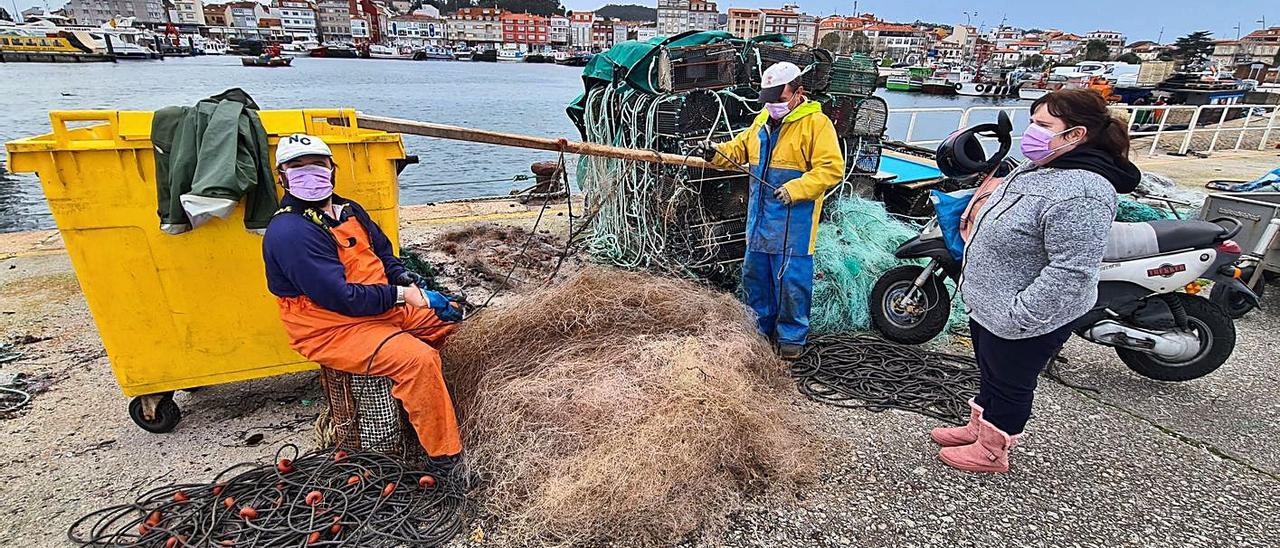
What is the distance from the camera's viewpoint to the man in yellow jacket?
3.19 meters

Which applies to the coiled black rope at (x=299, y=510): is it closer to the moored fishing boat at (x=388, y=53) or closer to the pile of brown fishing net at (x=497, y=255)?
the pile of brown fishing net at (x=497, y=255)

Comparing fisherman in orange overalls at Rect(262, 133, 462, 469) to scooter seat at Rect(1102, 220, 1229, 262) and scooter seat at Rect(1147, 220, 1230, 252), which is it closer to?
scooter seat at Rect(1102, 220, 1229, 262)

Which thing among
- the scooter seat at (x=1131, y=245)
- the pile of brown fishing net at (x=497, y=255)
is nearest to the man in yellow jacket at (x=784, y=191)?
Answer: the scooter seat at (x=1131, y=245)

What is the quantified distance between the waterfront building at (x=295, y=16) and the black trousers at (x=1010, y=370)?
145 m

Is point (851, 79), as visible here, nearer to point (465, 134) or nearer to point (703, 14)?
point (465, 134)

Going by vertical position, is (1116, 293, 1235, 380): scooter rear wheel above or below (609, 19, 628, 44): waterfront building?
below

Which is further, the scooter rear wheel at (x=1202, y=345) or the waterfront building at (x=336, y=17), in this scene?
the waterfront building at (x=336, y=17)

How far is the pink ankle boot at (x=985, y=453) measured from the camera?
98.9 inches

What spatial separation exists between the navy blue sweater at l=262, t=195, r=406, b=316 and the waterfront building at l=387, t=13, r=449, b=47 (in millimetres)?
145434

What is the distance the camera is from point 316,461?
97.8 inches

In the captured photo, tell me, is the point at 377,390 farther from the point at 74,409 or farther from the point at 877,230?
the point at 877,230

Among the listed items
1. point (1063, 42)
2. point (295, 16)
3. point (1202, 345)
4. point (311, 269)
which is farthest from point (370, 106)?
point (1063, 42)

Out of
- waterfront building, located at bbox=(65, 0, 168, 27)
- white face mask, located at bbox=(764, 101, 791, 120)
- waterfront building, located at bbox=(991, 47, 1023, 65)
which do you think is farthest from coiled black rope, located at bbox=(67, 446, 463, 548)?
waterfront building, located at bbox=(65, 0, 168, 27)

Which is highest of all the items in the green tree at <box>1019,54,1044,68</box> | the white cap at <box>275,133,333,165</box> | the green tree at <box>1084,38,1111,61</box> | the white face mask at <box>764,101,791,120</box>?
the green tree at <box>1084,38,1111,61</box>
